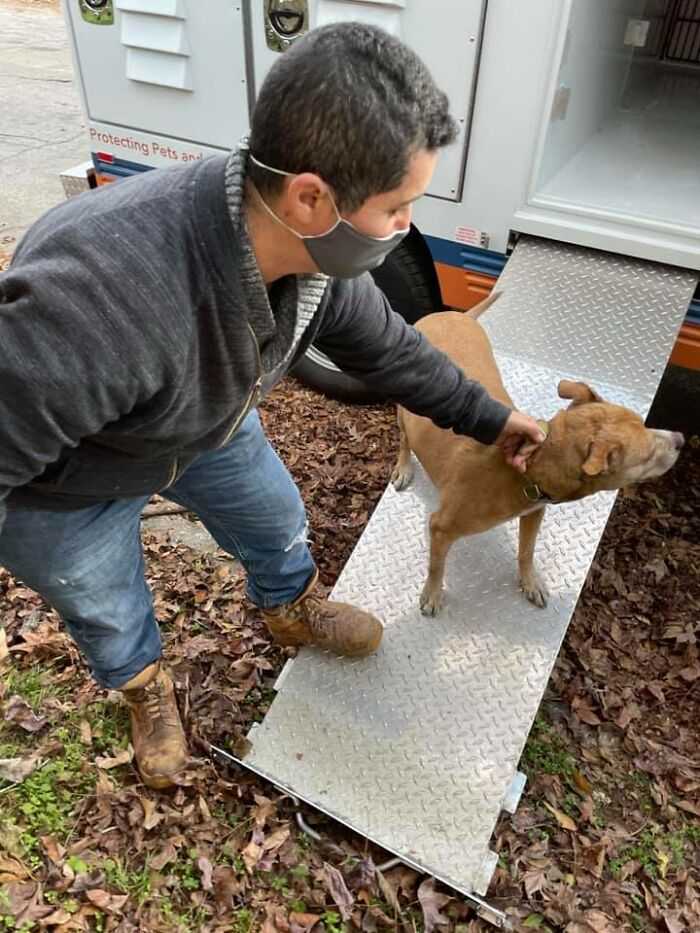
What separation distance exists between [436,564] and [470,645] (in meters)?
0.38

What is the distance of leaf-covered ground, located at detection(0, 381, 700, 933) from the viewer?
8.41 ft

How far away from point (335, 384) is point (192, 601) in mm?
2003

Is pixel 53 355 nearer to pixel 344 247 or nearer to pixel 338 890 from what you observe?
pixel 344 247

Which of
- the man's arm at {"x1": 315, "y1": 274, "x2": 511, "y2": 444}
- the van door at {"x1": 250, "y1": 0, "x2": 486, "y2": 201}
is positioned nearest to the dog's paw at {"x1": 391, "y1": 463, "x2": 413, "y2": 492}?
the man's arm at {"x1": 315, "y1": 274, "x2": 511, "y2": 444}

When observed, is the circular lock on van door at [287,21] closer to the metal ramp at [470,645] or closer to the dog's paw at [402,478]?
the metal ramp at [470,645]

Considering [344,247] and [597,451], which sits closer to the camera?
[344,247]

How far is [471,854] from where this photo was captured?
99.8 inches

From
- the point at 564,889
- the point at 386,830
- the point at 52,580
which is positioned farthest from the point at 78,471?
the point at 564,889

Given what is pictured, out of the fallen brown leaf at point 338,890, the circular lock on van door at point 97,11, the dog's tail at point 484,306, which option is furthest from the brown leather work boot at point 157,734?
the circular lock on van door at point 97,11

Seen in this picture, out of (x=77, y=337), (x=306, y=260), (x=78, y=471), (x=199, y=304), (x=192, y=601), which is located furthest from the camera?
(x=192, y=601)

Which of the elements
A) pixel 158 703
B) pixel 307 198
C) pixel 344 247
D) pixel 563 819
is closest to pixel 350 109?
pixel 307 198

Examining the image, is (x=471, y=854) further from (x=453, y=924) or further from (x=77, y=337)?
(x=77, y=337)

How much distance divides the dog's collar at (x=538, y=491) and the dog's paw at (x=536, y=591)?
0.53 metres

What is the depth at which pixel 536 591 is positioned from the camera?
3127mm
